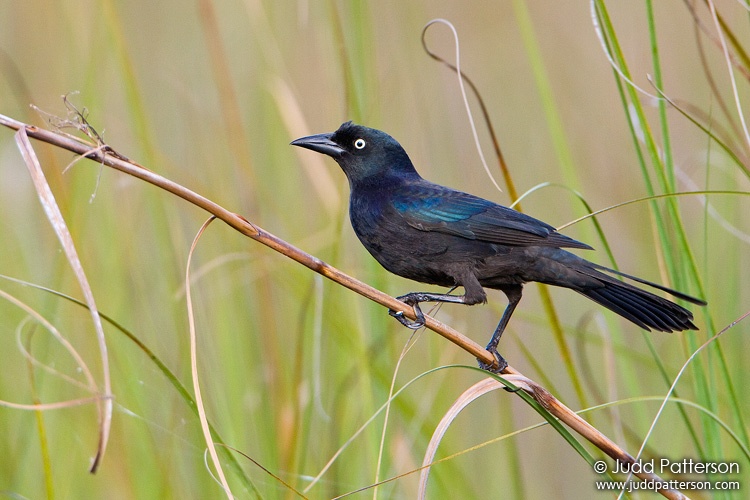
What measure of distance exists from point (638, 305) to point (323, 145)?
143cm

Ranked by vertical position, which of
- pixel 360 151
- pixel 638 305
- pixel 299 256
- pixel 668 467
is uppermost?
pixel 360 151

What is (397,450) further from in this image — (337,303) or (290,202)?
(290,202)

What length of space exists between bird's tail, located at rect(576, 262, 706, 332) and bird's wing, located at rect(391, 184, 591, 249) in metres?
0.24

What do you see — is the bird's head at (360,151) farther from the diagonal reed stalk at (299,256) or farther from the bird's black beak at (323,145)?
the diagonal reed stalk at (299,256)

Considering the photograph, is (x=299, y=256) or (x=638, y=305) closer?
(x=299, y=256)

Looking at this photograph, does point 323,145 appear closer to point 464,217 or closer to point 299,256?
point 464,217

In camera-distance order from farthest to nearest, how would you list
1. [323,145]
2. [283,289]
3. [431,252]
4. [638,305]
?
[283,289]
[323,145]
[431,252]
[638,305]

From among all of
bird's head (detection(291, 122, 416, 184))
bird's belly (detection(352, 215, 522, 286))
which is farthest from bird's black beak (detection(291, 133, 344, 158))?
bird's belly (detection(352, 215, 522, 286))

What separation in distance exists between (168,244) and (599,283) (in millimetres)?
1585

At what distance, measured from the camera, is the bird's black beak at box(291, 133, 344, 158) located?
3.30 m

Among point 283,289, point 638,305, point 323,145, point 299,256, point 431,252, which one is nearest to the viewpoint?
point 299,256

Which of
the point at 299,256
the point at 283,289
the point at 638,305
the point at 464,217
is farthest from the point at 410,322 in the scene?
the point at 283,289

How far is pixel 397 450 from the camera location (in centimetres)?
309

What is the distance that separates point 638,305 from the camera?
106 inches
